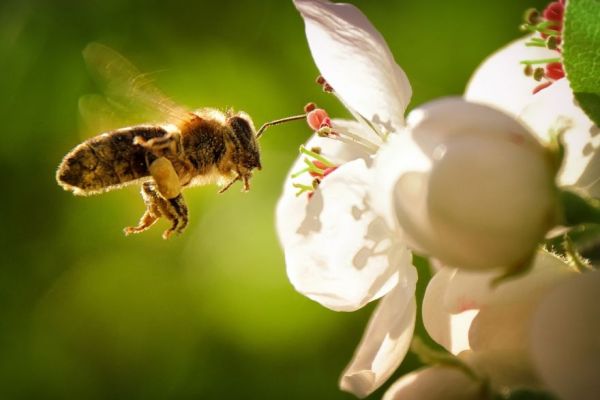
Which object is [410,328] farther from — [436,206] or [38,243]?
[38,243]

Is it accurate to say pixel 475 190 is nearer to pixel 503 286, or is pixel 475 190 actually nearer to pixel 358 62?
pixel 503 286

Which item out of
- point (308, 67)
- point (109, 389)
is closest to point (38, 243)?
point (109, 389)

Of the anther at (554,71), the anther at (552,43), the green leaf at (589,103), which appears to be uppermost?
the green leaf at (589,103)

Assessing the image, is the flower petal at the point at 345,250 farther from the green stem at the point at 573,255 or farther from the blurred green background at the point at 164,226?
the blurred green background at the point at 164,226

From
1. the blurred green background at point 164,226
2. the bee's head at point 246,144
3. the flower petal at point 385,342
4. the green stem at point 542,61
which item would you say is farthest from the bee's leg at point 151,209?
the blurred green background at point 164,226

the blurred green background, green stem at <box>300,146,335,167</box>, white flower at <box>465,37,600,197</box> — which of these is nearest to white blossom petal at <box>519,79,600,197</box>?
white flower at <box>465,37,600,197</box>

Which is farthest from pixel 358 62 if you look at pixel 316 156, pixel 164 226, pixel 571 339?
pixel 164 226

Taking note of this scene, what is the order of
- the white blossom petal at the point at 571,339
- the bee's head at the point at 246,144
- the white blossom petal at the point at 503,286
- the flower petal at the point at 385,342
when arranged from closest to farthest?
the white blossom petal at the point at 571,339 < the white blossom petal at the point at 503,286 < the flower petal at the point at 385,342 < the bee's head at the point at 246,144
